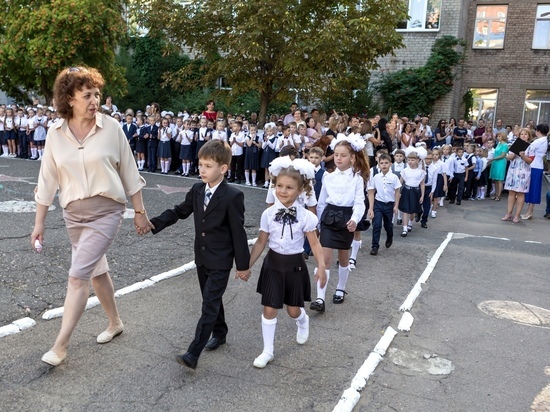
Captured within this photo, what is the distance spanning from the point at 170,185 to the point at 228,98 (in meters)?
5.30

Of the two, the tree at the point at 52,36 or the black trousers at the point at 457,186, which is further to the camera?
the tree at the point at 52,36


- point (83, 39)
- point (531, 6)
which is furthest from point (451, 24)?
point (83, 39)

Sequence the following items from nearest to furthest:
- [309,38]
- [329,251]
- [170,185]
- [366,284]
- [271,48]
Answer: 1. [329,251]
2. [366,284]
3. [170,185]
4. [309,38]
5. [271,48]

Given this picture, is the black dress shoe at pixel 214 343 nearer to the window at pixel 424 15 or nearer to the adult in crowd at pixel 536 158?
the adult in crowd at pixel 536 158

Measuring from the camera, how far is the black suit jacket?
3896 mm

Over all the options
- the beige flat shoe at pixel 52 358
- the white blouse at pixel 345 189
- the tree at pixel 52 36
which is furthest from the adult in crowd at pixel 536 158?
the tree at pixel 52 36

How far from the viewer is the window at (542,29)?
2478cm

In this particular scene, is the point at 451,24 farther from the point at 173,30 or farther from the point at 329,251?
the point at 329,251

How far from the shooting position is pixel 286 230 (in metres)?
4.26

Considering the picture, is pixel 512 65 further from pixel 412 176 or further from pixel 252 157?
pixel 412 176

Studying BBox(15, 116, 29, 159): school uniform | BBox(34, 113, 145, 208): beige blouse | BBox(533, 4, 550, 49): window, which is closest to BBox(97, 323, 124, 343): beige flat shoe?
BBox(34, 113, 145, 208): beige blouse

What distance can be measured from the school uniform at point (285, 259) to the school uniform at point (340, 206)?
4.38 ft

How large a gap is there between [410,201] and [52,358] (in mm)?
7427

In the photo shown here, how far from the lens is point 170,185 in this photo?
1330cm
